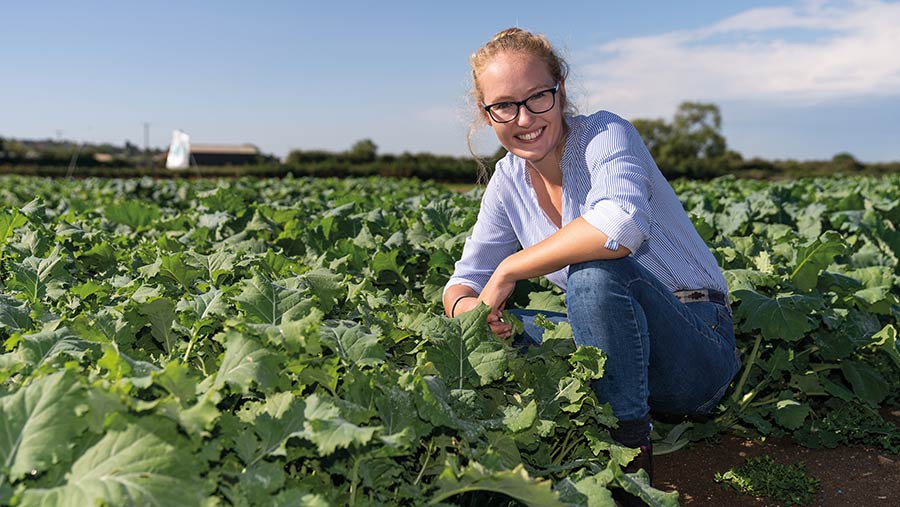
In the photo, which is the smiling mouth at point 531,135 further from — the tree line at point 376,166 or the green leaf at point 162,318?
the tree line at point 376,166

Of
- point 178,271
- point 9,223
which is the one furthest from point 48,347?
point 9,223

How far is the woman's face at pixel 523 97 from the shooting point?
10.2ft

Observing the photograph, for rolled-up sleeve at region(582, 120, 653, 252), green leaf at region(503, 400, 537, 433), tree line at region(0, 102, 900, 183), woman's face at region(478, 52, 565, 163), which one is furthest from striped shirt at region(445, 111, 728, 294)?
tree line at region(0, 102, 900, 183)

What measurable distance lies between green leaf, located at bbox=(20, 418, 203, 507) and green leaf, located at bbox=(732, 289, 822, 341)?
2804 millimetres

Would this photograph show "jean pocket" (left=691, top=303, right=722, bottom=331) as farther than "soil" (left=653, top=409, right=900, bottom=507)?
No

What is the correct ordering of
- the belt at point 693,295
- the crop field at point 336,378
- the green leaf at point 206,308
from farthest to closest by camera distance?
the belt at point 693,295 < the green leaf at point 206,308 < the crop field at point 336,378

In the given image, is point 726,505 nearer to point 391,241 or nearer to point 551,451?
point 551,451

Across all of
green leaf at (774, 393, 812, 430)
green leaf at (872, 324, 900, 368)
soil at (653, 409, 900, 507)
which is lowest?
soil at (653, 409, 900, 507)

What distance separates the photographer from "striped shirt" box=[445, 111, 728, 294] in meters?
2.83

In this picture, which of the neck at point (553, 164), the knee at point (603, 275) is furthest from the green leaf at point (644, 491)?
the neck at point (553, 164)

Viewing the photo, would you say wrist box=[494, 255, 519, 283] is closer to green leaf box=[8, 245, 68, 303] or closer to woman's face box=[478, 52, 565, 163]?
woman's face box=[478, 52, 565, 163]

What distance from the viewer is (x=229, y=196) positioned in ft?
21.8

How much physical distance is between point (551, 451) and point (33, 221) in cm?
373

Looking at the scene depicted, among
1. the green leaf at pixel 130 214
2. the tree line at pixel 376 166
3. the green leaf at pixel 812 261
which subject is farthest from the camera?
the tree line at pixel 376 166
